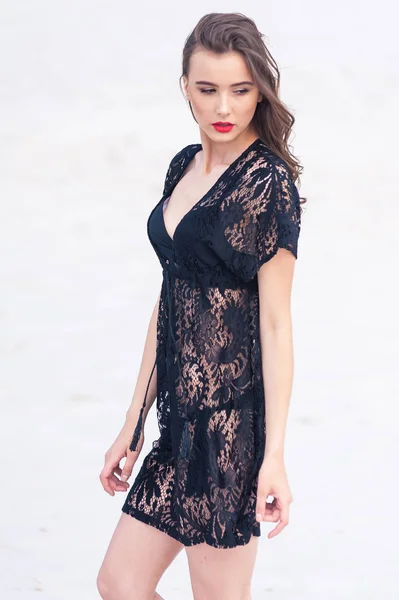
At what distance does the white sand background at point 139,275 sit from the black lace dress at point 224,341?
1961mm

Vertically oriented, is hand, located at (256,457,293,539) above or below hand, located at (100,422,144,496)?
below

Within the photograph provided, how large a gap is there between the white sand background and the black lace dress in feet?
6.44

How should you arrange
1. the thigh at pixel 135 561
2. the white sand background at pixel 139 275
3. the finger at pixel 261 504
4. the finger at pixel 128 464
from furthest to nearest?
the white sand background at pixel 139 275, the finger at pixel 128 464, the thigh at pixel 135 561, the finger at pixel 261 504

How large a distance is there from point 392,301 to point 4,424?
12.4 feet

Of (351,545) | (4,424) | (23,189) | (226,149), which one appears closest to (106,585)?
(226,149)

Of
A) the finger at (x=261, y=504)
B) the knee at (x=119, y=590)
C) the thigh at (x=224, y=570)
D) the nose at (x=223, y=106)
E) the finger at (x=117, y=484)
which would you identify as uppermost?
the nose at (x=223, y=106)

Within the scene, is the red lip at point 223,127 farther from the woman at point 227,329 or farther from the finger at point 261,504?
the finger at point 261,504

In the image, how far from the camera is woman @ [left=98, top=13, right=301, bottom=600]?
2.62 metres

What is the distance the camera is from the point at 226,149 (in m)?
2.82

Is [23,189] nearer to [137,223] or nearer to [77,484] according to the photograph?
[137,223]

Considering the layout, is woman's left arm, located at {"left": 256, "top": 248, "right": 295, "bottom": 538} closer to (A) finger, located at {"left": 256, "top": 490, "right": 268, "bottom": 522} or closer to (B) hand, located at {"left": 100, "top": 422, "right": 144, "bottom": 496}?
(A) finger, located at {"left": 256, "top": 490, "right": 268, "bottom": 522}

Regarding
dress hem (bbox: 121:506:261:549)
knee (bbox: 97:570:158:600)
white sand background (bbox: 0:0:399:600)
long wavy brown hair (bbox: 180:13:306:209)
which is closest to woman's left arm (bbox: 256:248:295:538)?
dress hem (bbox: 121:506:261:549)

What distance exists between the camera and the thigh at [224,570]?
270cm

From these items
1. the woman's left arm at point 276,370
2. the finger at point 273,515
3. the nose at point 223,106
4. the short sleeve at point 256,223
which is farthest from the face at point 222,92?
the finger at point 273,515
